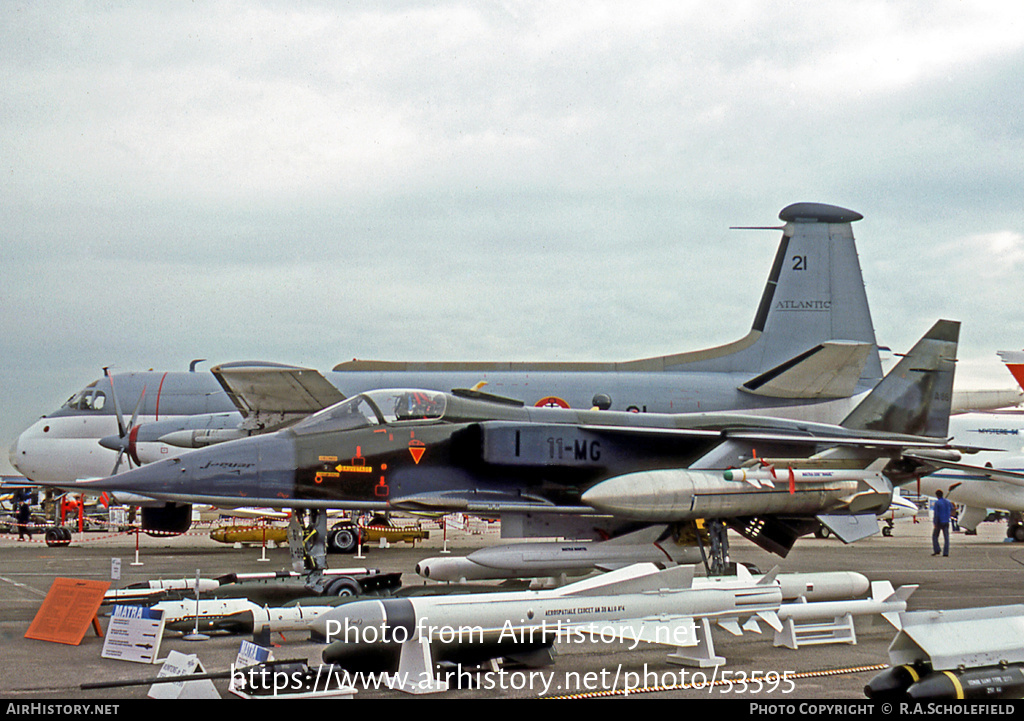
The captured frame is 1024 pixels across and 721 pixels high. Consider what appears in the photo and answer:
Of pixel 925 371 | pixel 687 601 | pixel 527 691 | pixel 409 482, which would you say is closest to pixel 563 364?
pixel 925 371

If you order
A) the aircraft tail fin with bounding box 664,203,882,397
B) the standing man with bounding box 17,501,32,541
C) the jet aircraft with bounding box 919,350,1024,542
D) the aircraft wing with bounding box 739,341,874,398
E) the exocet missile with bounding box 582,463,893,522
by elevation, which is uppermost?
the aircraft tail fin with bounding box 664,203,882,397

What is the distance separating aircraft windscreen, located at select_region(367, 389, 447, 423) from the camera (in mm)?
12062

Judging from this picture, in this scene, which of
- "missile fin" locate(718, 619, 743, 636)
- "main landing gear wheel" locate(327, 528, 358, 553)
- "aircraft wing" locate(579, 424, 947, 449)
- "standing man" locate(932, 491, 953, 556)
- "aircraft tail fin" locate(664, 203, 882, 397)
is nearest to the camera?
"missile fin" locate(718, 619, 743, 636)

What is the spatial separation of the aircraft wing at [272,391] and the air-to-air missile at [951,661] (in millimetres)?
14746

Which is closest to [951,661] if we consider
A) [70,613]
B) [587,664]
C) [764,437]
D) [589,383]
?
[587,664]

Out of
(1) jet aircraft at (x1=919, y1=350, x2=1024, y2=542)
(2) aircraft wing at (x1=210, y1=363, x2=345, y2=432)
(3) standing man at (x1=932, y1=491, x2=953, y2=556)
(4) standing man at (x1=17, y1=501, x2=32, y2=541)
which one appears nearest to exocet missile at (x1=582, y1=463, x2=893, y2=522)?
(2) aircraft wing at (x1=210, y1=363, x2=345, y2=432)

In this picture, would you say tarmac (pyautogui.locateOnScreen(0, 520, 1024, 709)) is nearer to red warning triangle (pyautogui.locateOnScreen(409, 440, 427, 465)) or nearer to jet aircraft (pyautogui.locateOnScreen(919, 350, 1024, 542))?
red warning triangle (pyautogui.locateOnScreen(409, 440, 427, 465))

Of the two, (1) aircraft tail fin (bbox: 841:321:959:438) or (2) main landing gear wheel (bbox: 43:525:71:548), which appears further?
(2) main landing gear wheel (bbox: 43:525:71:548)

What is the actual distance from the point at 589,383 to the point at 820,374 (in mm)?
5506

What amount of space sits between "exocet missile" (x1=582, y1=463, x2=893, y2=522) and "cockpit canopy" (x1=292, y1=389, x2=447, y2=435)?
2549 mm

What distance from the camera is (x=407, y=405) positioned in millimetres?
12164

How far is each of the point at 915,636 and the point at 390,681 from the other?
402 centimetres

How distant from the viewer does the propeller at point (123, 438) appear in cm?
2141

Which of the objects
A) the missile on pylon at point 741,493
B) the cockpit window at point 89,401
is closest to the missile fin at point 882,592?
the missile on pylon at point 741,493
